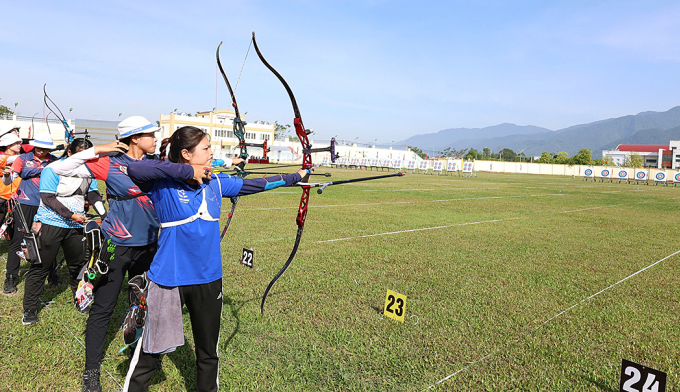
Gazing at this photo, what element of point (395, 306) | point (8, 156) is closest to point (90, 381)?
point (395, 306)

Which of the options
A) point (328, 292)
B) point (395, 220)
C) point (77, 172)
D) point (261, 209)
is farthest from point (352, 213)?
point (77, 172)

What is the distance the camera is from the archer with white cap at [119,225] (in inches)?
113

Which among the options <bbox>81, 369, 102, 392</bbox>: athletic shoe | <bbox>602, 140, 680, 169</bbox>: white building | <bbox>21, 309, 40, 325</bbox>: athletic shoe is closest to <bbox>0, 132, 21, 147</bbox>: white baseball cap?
<bbox>21, 309, 40, 325</bbox>: athletic shoe

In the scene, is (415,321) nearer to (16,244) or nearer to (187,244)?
(187,244)

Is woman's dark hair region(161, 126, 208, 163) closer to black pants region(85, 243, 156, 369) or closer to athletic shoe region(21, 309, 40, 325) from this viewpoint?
black pants region(85, 243, 156, 369)

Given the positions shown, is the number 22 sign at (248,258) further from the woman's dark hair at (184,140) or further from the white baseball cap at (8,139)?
the white baseball cap at (8,139)

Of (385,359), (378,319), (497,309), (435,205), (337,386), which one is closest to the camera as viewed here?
(337,386)

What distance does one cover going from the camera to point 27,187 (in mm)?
4934

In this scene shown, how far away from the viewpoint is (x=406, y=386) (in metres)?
3.08

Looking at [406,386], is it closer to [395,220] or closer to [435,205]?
[395,220]

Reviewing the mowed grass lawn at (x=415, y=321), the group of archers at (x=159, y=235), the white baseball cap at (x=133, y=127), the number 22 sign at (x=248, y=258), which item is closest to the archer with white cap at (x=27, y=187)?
the mowed grass lawn at (x=415, y=321)

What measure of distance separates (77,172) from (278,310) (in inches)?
92.7

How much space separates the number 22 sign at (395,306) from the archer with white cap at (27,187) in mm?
3994

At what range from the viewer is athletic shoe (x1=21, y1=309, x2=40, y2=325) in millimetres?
3946
